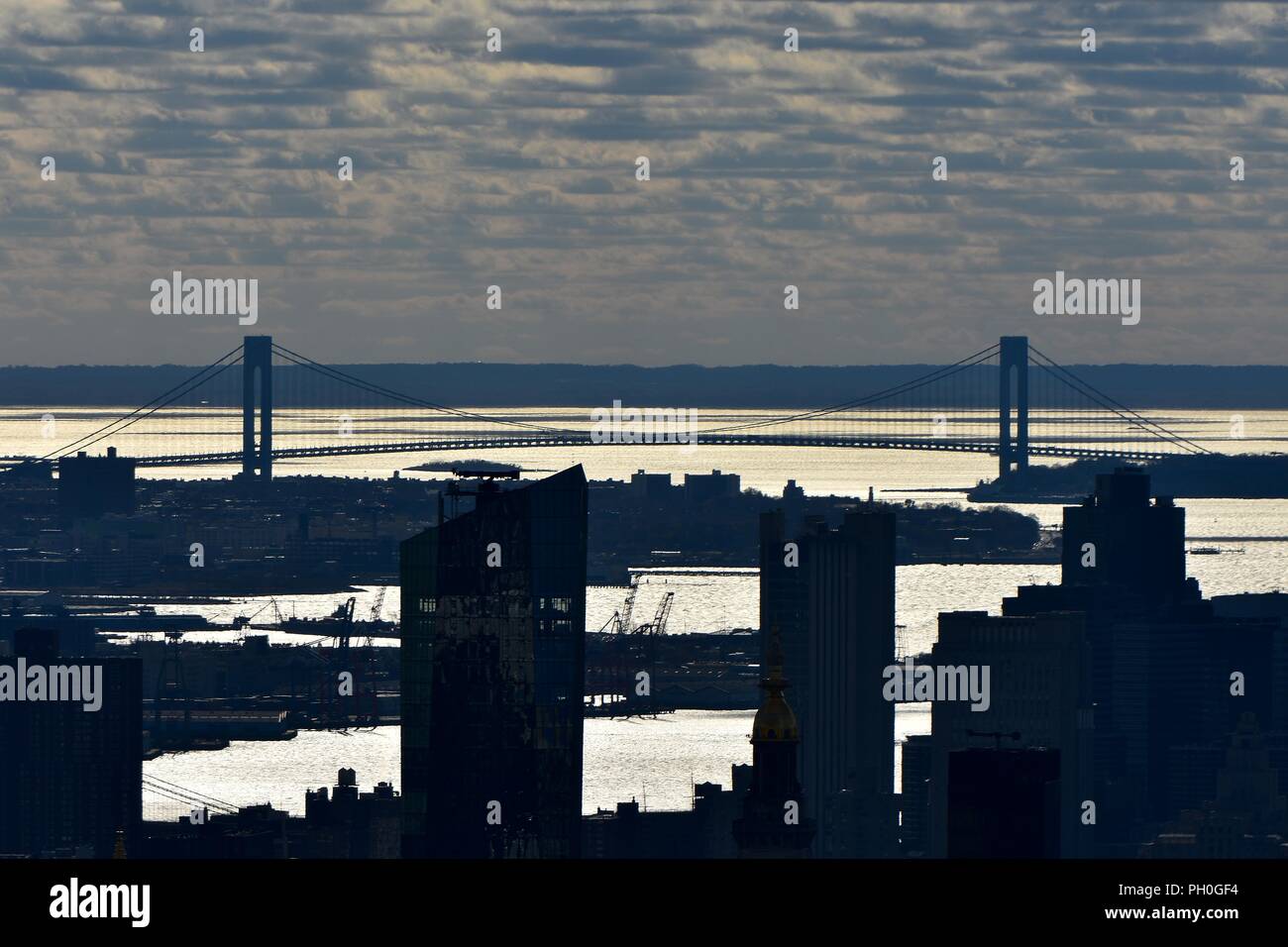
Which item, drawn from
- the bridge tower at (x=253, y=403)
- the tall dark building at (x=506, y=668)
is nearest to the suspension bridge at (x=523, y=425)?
Answer: the bridge tower at (x=253, y=403)

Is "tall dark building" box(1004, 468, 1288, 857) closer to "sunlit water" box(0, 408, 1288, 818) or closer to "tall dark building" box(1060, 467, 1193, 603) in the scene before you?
"tall dark building" box(1060, 467, 1193, 603)

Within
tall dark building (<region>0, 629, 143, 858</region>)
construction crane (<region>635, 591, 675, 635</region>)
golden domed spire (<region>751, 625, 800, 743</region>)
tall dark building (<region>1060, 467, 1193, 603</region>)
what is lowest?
tall dark building (<region>0, 629, 143, 858</region>)

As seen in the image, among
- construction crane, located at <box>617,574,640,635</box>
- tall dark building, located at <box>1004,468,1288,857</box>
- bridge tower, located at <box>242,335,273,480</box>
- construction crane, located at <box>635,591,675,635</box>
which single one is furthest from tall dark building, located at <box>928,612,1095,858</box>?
bridge tower, located at <box>242,335,273,480</box>

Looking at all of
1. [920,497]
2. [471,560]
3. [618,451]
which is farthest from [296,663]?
[618,451]

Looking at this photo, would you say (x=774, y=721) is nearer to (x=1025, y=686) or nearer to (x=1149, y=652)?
(x=1025, y=686)

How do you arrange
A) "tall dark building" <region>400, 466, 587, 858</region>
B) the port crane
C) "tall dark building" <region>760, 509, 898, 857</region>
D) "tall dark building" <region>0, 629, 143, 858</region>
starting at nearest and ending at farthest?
1. "tall dark building" <region>400, 466, 587, 858</region>
2. "tall dark building" <region>760, 509, 898, 857</region>
3. "tall dark building" <region>0, 629, 143, 858</region>
4. the port crane
